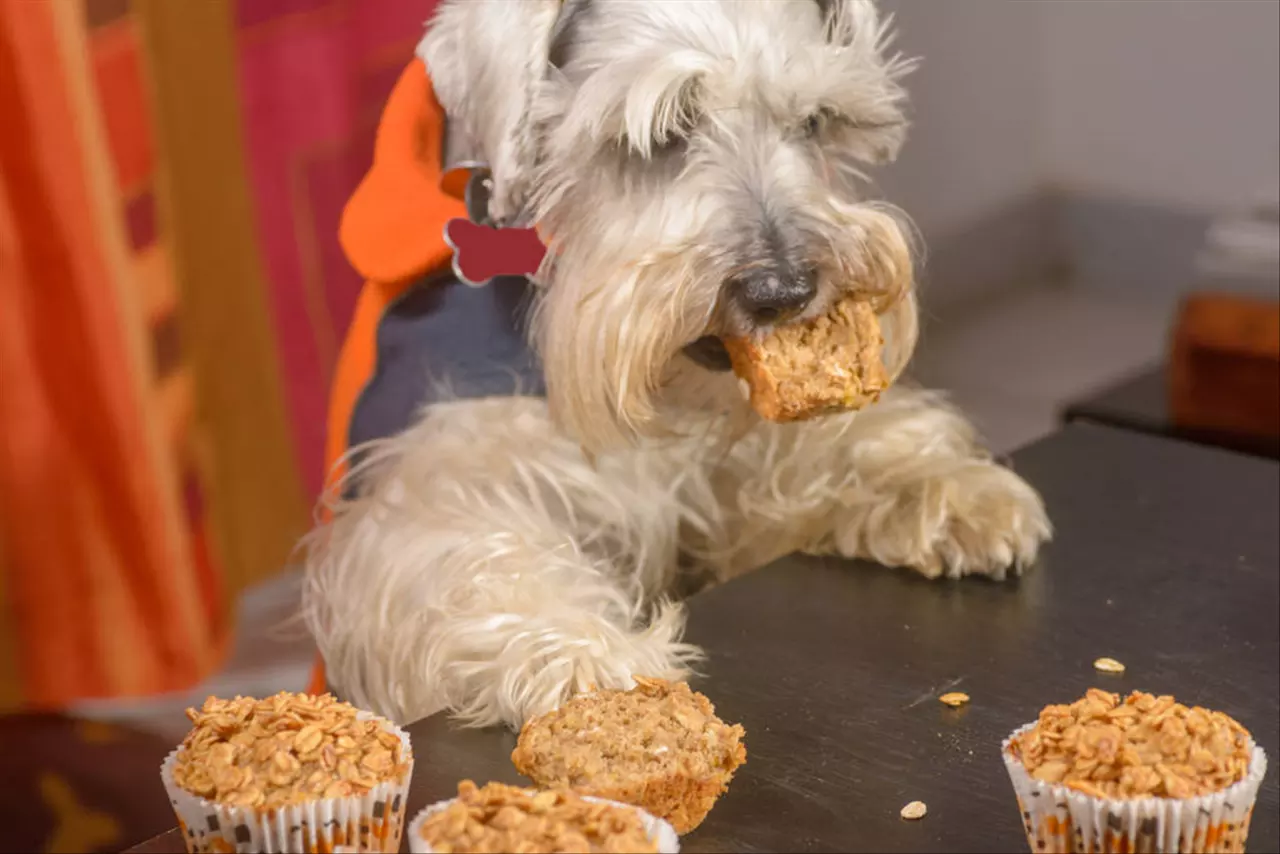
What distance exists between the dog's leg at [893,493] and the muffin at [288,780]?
72 cm

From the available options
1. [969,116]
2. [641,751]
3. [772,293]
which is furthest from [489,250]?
[969,116]

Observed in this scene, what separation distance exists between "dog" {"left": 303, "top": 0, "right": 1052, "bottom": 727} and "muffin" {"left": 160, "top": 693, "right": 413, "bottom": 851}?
30 cm

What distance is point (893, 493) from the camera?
1.83m

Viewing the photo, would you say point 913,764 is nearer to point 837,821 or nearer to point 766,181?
point 837,821

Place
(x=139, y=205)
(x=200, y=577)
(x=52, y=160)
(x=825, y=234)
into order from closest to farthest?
(x=825, y=234) → (x=52, y=160) → (x=139, y=205) → (x=200, y=577)

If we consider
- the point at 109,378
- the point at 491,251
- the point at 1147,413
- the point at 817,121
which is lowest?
the point at 1147,413

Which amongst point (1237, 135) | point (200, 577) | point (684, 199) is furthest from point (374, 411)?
point (1237, 135)

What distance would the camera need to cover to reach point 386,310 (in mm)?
1800

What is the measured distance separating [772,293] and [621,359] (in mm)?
151

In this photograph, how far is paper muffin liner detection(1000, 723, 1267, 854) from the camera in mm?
1029

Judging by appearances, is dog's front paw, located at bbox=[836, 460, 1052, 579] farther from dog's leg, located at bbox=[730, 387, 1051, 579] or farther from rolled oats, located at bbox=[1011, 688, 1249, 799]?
rolled oats, located at bbox=[1011, 688, 1249, 799]

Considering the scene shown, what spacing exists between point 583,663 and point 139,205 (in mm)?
1239

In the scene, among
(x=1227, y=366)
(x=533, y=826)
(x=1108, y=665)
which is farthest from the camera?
(x=1227, y=366)

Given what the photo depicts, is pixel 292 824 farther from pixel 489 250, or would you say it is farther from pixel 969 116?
pixel 969 116
